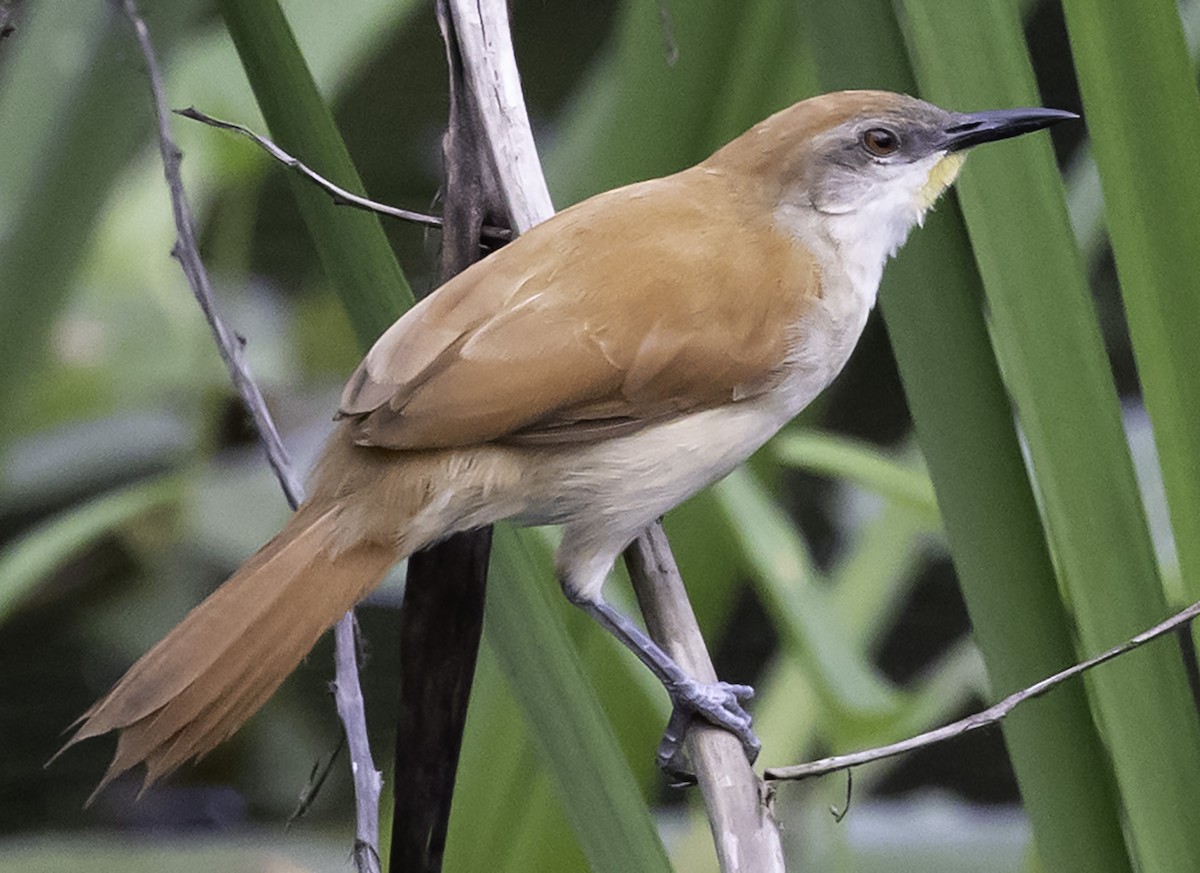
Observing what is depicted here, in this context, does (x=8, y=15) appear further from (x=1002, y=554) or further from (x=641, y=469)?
(x=1002, y=554)

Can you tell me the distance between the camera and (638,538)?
1.19 m

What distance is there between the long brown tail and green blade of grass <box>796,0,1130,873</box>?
0.42 metres

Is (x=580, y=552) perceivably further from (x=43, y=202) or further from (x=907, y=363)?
(x=43, y=202)

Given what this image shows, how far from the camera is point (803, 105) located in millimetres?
1308

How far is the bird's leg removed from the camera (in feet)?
3.50

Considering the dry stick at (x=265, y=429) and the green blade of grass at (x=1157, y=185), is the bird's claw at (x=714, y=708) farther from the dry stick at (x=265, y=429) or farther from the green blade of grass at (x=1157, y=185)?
the green blade of grass at (x=1157, y=185)

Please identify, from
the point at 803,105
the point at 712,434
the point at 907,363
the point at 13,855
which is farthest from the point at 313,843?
the point at 907,363

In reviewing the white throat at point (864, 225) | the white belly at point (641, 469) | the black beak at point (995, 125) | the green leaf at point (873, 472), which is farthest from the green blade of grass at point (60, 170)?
the green leaf at point (873, 472)

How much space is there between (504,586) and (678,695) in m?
0.22

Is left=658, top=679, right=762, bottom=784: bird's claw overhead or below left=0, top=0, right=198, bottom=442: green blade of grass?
below

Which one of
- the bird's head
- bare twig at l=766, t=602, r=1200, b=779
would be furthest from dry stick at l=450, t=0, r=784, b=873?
the bird's head

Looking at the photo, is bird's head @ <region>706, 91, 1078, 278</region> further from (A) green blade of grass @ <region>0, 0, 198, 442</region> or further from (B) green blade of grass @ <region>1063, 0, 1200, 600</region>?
(A) green blade of grass @ <region>0, 0, 198, 442</region>

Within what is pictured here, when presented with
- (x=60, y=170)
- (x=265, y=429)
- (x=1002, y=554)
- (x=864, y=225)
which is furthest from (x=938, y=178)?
(x=60, y=170)

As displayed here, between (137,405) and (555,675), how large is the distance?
4.77ft
